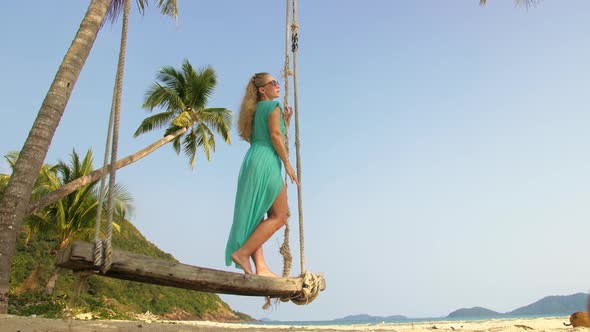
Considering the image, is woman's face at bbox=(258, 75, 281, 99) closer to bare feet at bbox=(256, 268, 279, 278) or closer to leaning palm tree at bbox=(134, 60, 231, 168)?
bare feet at bbox=(256, 268, 279, 278)

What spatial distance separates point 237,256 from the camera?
4293 mm

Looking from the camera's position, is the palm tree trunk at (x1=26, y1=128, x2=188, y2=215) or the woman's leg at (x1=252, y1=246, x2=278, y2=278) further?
the palm tree trunk at (x1=26, y1=128, x2=188, y2=215)

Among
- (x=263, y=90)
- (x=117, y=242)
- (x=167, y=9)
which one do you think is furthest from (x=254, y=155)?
(x=117, y=242)

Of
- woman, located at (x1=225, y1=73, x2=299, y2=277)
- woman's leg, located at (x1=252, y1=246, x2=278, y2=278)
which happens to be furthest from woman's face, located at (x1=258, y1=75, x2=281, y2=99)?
woman's leg, located at (x1=252, y1=246, x2=278, y2=278)

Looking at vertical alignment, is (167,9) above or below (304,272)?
above

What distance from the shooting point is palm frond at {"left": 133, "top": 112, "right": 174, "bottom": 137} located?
17484 millimetres

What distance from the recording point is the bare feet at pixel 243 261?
4258 millimetres

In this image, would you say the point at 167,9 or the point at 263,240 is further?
the point at 167,9

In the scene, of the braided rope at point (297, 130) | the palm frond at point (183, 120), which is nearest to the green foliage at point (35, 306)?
the palm frond at point (183, 120)

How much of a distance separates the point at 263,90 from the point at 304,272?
5.78ft

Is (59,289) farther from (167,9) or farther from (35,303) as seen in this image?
(167,9)

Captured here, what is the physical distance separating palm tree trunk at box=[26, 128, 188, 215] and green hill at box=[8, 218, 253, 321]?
11.8 feet

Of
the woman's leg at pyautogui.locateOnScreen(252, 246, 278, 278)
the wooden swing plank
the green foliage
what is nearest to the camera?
the wooden swing plank

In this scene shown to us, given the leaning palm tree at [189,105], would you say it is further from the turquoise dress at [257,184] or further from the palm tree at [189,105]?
the turquoise dress at [257,184]
